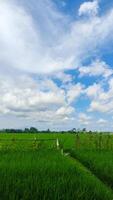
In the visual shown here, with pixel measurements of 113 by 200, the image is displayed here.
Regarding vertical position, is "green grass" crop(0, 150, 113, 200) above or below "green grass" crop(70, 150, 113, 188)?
below

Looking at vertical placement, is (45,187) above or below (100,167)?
below

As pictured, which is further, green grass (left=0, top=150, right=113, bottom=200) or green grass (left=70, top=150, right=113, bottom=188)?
green grass (left=70, top=150, right=113, bottom=188)

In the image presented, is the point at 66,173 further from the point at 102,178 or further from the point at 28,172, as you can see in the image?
the point at 102,178

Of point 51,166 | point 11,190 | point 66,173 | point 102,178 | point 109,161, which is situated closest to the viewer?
point 11,190

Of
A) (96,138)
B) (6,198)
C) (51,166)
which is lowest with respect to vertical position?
(6,198)

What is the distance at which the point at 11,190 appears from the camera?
8430 mm

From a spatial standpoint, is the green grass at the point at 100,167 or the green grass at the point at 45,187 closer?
the green grass at the point at 45,187

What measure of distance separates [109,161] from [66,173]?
5415mm

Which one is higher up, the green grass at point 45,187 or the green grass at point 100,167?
the green grass at point 100,167

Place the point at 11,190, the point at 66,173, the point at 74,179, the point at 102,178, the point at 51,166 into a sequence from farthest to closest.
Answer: the point at 102,178, the point at 51,166, the point at 66,173, the point at 74,179, the point at 11,190

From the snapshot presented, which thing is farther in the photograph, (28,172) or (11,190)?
(28,172)

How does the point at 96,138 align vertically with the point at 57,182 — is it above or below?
above

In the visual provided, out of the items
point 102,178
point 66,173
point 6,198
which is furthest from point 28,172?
point 102,178

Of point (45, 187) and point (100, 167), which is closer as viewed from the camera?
point (45, 187)
